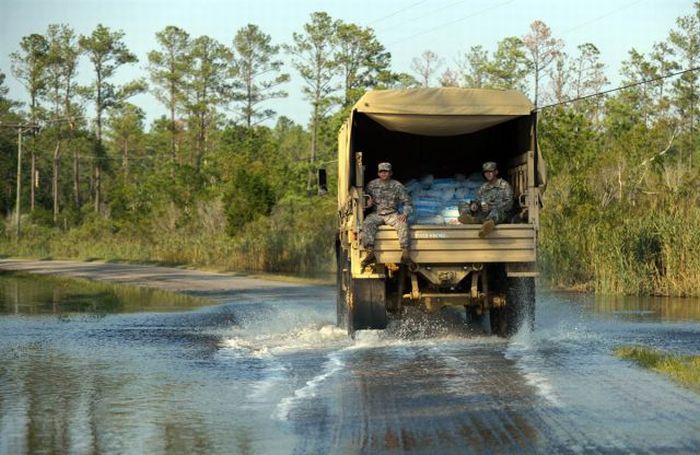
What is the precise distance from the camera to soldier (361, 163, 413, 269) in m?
14.3

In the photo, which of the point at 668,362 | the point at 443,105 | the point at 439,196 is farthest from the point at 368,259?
the point at 668,362

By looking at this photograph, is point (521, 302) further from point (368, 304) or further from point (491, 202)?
point (368, 304)

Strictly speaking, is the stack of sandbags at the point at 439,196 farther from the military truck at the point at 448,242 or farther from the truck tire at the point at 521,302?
the truck tire at the point at 521,302

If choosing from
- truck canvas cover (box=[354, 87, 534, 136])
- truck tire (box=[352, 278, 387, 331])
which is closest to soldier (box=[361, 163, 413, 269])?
truck tire (box=[352, 278, 387, 331])

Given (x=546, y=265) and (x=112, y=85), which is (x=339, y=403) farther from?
(x=112, y=85)

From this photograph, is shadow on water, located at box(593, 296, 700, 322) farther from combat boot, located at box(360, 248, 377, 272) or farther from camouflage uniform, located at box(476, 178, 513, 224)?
combat boot, located at box(360, 248, 377, 272)

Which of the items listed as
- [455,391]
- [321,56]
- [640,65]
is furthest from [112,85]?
[455,391]

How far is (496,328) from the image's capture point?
1576 centimetres

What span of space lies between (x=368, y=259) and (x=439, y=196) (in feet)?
7.09

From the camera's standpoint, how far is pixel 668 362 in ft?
39.7

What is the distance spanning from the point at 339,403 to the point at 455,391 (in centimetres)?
117

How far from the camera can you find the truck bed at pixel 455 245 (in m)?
14.3

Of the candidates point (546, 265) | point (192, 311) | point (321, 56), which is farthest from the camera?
point (321, 56)

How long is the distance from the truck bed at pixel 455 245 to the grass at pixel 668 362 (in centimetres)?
181
